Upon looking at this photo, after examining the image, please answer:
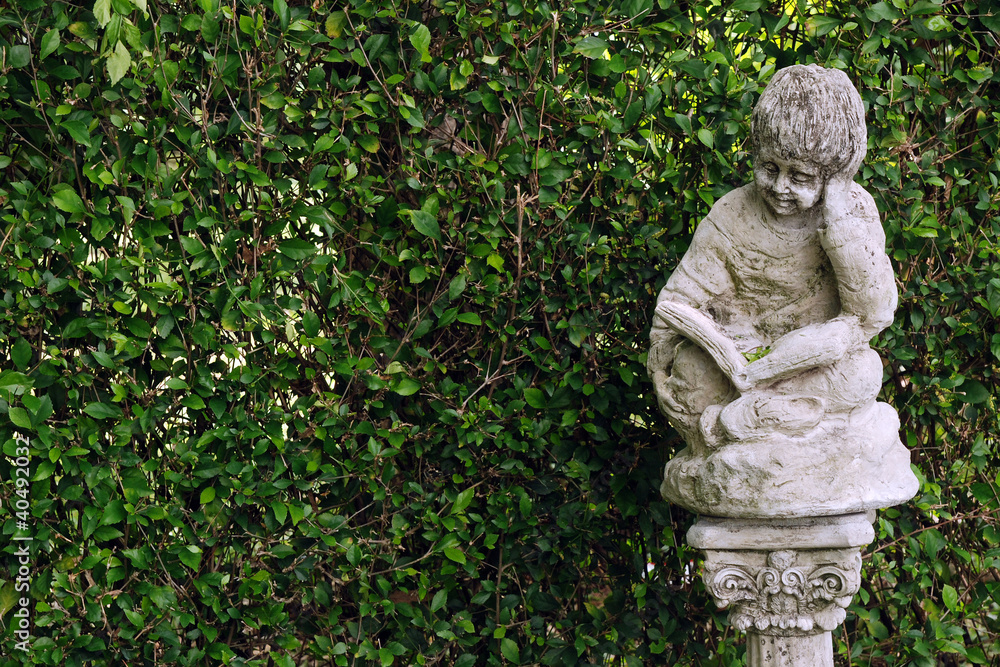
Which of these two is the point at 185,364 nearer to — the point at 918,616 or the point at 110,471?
the point at 110,471

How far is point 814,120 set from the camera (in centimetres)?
233

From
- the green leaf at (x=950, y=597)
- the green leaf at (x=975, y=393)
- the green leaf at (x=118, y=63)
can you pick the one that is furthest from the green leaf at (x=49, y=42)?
the green leaf at (x=950, y=597)

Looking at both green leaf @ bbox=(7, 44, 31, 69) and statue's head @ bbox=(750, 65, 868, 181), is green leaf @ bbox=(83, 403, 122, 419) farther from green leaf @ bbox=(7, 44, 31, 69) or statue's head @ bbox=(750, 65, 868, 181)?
statue's head @ bbox=(750, 65, 868, 181)

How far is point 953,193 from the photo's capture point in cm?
336

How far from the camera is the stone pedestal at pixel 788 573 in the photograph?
2.51 meters

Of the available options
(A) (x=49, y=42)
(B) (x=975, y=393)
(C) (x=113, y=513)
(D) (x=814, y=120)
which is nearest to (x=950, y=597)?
(B) (x=975, y=393)

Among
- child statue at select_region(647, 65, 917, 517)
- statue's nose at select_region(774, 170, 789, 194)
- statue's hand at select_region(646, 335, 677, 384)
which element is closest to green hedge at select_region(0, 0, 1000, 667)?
statue's hand at select_region(646, 335, 677, 384)

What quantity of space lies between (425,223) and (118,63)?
1.03 meters

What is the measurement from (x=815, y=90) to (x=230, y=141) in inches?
72.7

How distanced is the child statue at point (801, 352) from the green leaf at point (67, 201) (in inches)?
70.7

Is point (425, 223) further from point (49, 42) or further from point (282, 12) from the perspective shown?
point (49, 42)

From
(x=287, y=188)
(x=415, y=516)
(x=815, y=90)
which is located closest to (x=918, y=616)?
(x=415, y=516)

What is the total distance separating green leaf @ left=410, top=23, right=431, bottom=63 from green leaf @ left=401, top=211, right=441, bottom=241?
49 cm

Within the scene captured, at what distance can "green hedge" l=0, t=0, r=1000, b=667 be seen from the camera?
302 centimetres
